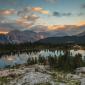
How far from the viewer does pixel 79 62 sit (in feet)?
268

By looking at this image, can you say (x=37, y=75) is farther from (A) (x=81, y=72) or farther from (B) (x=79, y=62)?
(B) (x=79, y=62)

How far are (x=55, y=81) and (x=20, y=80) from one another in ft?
23.4

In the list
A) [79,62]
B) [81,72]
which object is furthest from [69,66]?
[81,72]

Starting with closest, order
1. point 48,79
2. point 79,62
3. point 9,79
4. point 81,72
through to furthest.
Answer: point 48,79 < point 9,79 < point 81,72 < point 79,62

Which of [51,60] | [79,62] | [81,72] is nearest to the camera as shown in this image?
[81,72]

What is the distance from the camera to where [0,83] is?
44.3 metres

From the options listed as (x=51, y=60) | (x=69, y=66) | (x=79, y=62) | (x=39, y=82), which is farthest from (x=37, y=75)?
(x=51, y=60)

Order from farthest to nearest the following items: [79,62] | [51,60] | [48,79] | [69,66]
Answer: [51,60]
[79,62]
[69,66]
[48,79]

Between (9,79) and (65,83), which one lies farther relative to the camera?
(9,79)

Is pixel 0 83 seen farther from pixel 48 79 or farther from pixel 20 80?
pixel 48 79

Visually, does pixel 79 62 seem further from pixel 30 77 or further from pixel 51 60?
pixel 30 77

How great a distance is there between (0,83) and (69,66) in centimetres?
3682

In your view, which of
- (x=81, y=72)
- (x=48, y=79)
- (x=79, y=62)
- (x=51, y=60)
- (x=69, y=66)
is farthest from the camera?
(x=51, y=60)

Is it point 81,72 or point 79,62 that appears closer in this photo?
point 81,72
